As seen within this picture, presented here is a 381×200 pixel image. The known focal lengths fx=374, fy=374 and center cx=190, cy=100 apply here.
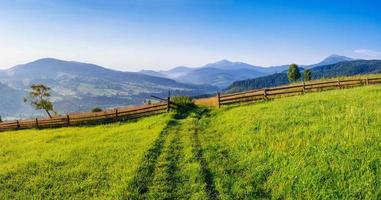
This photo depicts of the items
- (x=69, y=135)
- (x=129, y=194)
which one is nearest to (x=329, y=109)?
(x=129, y=194)

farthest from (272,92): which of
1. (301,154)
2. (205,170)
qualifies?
(205,170)

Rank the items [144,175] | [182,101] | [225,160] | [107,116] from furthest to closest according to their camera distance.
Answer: [182,101] → [107,116] → [225,160] → [144,175]

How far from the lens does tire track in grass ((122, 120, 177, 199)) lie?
1584 cm

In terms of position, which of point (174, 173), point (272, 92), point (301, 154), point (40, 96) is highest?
point (272, 92)

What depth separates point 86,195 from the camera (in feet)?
53.6

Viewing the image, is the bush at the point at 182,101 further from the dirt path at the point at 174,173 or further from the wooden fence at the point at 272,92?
the dirt path at the point at 174,173

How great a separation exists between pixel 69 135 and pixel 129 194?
1992 cm

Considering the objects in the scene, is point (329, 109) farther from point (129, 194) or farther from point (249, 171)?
point (129, 194)

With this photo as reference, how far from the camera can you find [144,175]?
18047 mm

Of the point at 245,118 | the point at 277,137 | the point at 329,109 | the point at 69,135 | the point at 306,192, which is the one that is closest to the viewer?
the point at 306,192

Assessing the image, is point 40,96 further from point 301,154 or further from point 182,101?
point 301,154

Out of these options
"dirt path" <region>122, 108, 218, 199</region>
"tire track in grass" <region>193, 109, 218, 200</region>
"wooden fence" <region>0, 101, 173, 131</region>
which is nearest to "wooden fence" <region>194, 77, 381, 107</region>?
"wooden fence" <region>0, 101, 173, 131</region>

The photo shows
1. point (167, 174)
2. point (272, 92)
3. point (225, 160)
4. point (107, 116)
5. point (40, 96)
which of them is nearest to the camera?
point (167, 174)

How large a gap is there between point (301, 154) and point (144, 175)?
24.7 ft
